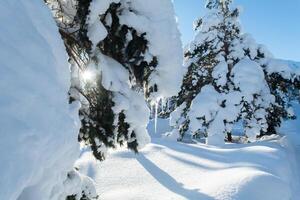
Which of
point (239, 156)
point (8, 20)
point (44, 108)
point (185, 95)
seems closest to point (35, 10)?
point (8, 20)

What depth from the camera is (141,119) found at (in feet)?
16.3

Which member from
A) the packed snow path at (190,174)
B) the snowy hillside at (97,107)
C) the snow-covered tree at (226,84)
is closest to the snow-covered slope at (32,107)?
the snowy hillside at (97,107)

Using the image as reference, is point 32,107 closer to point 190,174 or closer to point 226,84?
point 190,174

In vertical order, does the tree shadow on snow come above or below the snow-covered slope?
below

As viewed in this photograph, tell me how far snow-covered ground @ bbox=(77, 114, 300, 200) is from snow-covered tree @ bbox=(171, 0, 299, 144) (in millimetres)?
4203

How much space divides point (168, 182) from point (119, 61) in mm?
4115

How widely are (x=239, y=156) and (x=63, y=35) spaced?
25.5ft

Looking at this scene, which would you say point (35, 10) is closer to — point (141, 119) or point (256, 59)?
point (141, 119)

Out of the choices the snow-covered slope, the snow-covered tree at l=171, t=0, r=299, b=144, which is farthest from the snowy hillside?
the snow-covered tree at l=171, t=0, r=299, b=144

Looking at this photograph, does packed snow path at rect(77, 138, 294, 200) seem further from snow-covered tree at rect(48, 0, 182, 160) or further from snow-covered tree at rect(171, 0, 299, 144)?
snow-covered tree at rect(171, 0, 299, 144)

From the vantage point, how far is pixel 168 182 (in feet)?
27.2

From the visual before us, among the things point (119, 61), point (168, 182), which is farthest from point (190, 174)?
point (119, 61)

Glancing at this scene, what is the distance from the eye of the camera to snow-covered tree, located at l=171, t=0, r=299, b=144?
1675cm

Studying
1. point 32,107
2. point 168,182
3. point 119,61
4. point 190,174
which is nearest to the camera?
point 32,107
